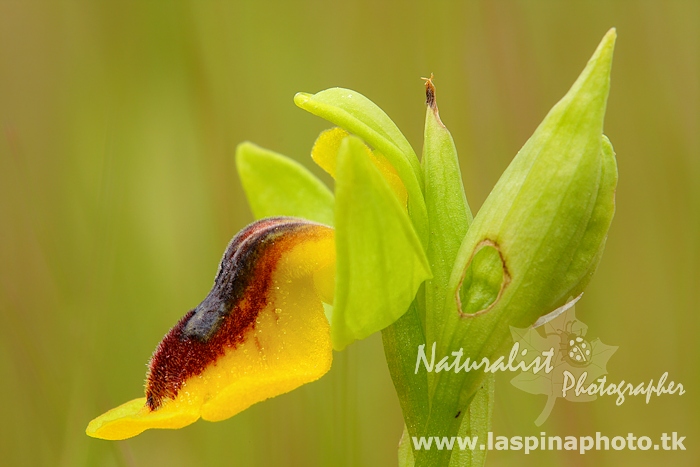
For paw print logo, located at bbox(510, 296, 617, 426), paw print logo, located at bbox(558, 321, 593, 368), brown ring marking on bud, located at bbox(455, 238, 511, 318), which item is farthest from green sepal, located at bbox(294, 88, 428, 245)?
paw print logo, located at bbox(558, 321, 593, 368)

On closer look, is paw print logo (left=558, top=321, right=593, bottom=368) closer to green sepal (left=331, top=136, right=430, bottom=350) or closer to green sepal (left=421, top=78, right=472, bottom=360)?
green sepal (left=421, top=78, right=472, bottom=360)

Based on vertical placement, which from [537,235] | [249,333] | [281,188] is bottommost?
[249,333]

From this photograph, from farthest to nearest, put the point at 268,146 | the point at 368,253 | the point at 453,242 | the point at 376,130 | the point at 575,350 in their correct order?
1. the point at 268,146
2. the point at 575,350
3. the point at 376,130
4. the point at 453,242
5. the point at 368,253

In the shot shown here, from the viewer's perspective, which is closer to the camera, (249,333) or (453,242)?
(249,333)

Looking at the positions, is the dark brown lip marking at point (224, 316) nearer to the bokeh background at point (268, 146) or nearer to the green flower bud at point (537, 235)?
the green flower bud at point (537, 235)

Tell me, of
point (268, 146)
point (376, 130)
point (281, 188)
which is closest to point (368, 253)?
point (376, 130)

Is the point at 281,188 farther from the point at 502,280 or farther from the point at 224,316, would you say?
the point at 502,280
